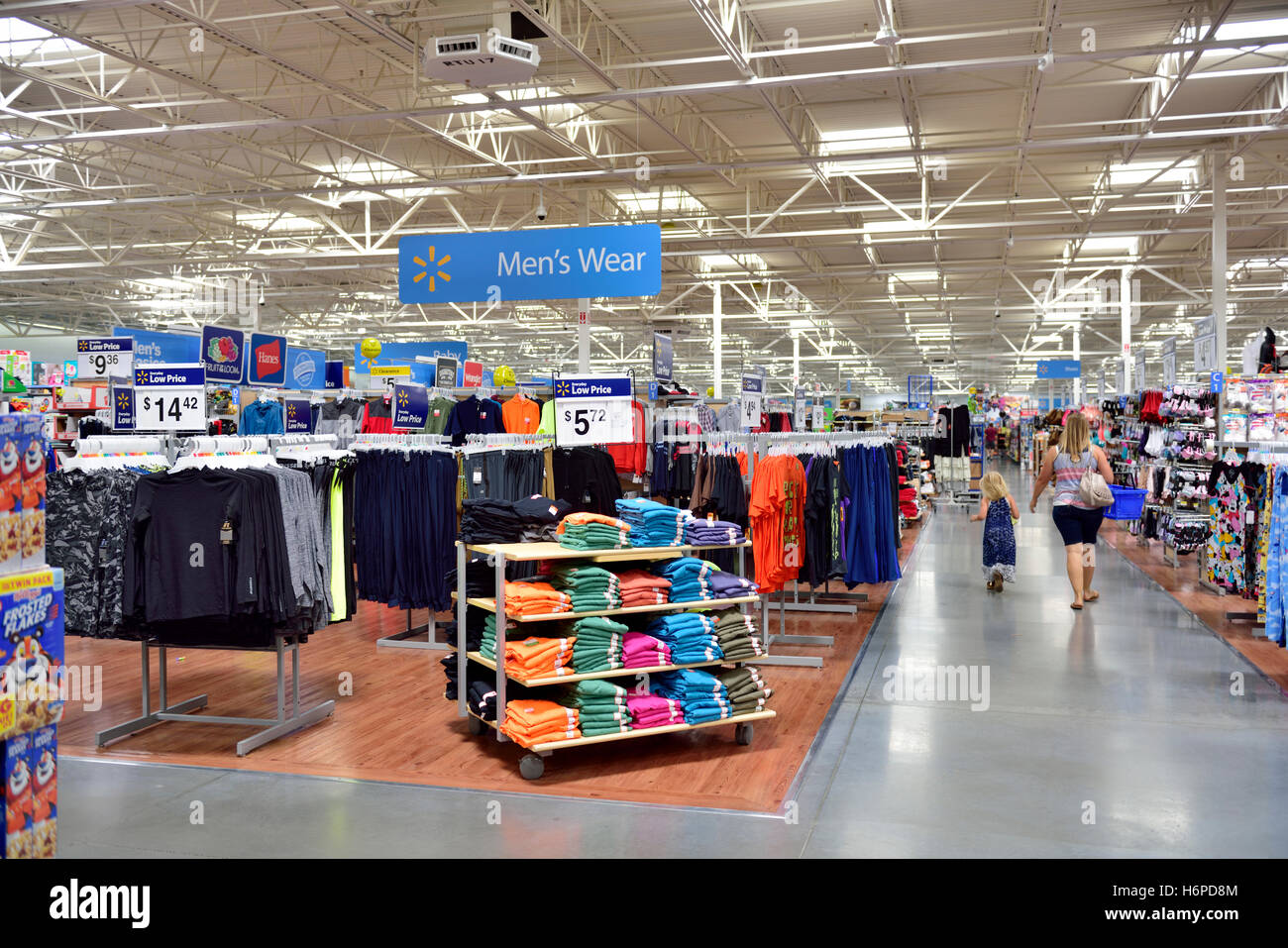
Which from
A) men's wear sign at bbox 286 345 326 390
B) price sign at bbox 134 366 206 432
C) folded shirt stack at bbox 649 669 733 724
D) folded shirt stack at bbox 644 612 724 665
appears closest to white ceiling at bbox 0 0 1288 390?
men's wear sign at bbox 286 345 326 390

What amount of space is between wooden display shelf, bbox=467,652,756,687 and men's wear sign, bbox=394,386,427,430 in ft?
12.5

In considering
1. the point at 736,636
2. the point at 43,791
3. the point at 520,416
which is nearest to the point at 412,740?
the point at 736,636

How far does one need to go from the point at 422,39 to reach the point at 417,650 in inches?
256

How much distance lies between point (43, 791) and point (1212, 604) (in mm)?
9285

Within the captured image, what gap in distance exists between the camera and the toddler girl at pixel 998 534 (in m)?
9.85

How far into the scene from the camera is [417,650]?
7.55 meters

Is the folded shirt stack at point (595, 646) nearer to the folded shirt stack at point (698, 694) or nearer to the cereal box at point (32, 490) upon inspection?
the folded shirt stack at point (698, 694)

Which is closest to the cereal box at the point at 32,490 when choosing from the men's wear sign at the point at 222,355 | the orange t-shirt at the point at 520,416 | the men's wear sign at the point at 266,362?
the men's wear sign at the point at 222,355

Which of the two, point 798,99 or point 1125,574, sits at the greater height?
point 798,99

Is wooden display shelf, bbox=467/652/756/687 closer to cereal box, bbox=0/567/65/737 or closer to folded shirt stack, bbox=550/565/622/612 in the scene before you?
folded shirt stack, bbox=550/565/622/612

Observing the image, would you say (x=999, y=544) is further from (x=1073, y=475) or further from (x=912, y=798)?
(x=912, y=798)
